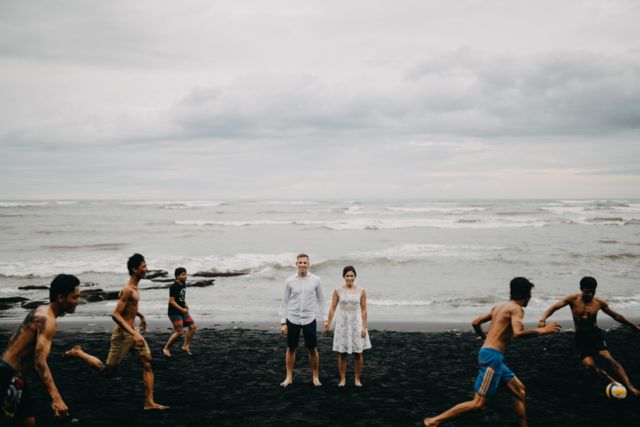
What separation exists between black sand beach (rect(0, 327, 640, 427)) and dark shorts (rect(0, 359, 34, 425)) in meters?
2.15

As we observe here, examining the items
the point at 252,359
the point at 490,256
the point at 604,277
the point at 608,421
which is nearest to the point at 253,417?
the point at 252,359

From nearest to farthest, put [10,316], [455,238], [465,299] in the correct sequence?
[10,316]
[465,299]
[455,238]

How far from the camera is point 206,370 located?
869 centimetres

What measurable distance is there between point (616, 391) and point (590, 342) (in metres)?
0.72

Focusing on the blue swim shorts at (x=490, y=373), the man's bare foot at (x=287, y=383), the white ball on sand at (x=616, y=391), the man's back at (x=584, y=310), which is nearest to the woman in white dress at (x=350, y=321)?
the man's bare foot at (x=287, y=383)

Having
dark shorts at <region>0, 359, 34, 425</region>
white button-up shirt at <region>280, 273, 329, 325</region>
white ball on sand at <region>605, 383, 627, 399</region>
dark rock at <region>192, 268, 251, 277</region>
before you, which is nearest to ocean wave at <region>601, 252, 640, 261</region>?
dark rock at <region>192, 268, 251, 277</region>

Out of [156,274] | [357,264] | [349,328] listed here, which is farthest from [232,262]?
[349,328]

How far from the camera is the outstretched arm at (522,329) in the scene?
4912mm

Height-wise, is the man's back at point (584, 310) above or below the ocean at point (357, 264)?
above

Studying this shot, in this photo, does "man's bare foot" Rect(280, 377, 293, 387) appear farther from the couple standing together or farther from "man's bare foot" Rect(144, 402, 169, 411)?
"man's bare foot" Rect(144, 402, 169, 411)

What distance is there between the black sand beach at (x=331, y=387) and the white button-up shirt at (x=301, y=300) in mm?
1143

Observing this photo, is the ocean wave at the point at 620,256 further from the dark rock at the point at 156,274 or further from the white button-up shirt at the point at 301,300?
the white button-up shirt at the point at 301,300

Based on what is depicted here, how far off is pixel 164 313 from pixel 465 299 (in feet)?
32.5

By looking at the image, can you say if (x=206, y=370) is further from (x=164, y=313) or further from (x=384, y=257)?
(x=384, y=257)
